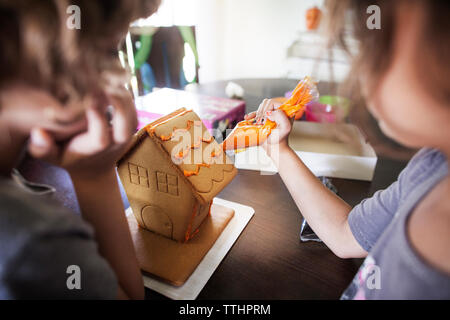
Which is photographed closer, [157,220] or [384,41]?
[384,41]

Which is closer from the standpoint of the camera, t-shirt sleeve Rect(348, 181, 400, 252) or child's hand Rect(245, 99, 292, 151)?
t-shirt sleeve Rect(348, 181, 400, 252)

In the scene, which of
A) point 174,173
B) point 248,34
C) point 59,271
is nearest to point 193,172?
point 174,173

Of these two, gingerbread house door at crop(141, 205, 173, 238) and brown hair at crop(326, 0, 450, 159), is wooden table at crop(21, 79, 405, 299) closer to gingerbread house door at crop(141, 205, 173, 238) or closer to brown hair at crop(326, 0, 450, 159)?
gingerbread house door at crop(141, 205, 173, 238)

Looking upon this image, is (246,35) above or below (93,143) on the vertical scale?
above

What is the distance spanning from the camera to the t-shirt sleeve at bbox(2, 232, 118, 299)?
0.28m

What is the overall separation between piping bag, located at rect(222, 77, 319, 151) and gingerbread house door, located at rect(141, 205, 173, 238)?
0.71 ft

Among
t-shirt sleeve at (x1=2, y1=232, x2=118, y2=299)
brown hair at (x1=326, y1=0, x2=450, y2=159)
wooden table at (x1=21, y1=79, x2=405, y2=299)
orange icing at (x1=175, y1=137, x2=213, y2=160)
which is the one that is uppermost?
brown hair at (x1=326, y1=0, x2=450, y2=159)

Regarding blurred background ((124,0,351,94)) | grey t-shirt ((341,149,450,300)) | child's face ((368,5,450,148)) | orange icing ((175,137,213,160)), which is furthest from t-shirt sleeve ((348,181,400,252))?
blurred background ((124,0,351,94))

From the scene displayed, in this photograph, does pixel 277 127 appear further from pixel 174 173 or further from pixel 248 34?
pixel 248 34

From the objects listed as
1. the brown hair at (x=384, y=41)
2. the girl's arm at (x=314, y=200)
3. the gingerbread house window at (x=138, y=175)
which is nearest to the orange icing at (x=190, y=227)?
the gingerbread house window at (x=138, y=175)

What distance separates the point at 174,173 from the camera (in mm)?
518

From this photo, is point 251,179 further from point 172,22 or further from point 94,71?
point 172,22

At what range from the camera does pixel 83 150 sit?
1.15ft

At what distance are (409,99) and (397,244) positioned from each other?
196 mm
